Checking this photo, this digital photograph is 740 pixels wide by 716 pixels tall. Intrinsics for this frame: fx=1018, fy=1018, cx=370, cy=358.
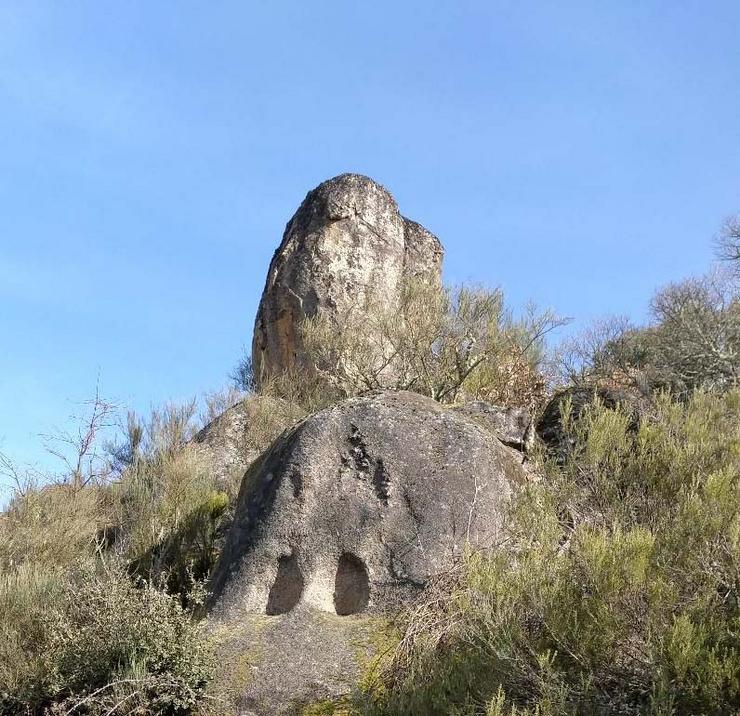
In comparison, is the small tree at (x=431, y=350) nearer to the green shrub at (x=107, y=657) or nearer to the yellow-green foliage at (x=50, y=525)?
the yellow-green foliage at (x=50, y=525)

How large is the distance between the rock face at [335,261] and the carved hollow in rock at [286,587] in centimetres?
902

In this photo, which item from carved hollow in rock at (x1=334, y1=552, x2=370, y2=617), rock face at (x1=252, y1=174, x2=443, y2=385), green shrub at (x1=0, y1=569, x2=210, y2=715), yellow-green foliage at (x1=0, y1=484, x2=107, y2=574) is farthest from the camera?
rock face at (x1=252, y1=174, x2=443, y2=385)

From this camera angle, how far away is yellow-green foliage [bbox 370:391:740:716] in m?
4.77

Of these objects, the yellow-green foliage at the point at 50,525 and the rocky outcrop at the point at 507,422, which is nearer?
the rocky outcrop at the point at 507,422

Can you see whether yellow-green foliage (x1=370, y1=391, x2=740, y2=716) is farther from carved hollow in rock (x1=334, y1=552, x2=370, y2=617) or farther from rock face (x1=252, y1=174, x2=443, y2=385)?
rock face (x1=252, y1=174, x2=443, y2=385)

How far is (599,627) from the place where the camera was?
5.11 m

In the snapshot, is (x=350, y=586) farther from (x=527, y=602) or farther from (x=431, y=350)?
(x=431, y=350)

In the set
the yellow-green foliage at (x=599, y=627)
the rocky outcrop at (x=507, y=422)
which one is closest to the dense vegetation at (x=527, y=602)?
the yellow-green foliage at (x=599, y=627)

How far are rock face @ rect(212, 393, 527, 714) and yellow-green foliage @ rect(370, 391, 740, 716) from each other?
86 centimetres

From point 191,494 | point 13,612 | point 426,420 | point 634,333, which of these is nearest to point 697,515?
point 426,420

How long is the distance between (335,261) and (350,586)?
34.0ft

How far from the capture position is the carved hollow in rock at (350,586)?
7438 mm

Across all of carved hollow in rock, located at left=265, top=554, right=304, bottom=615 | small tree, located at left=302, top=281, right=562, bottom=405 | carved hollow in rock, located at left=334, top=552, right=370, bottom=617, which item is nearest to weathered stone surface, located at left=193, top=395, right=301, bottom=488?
small tree, located at left=302, top=281, right=562, bottom=405

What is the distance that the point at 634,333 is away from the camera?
79.0 feet
